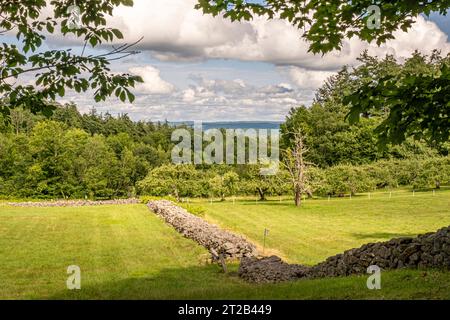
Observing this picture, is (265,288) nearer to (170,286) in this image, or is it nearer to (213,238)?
(170,286)

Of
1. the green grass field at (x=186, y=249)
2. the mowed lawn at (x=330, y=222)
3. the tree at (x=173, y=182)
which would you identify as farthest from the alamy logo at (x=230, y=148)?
the green grass field at (x=186, y=249)

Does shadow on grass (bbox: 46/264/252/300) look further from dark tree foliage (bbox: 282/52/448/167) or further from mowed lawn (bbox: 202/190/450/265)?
dark tree foliage (bbox: 282/52/448/167)

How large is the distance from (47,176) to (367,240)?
54.6 metres

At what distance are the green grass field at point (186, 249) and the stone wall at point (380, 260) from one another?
2.05 feet

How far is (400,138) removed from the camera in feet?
24.9

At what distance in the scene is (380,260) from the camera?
12.1 m

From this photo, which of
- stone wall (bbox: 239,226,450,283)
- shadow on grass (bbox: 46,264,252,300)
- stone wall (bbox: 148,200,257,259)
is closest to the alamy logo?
stone wall (bbox: 148,200,257,259)

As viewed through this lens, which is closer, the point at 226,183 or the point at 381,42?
the point at 381,42

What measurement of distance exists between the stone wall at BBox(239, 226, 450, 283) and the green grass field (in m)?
0.63

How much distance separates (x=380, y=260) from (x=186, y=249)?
12.8 metres

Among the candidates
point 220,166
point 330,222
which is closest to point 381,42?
point 330,222

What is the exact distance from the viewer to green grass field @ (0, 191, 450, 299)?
10.7 meters

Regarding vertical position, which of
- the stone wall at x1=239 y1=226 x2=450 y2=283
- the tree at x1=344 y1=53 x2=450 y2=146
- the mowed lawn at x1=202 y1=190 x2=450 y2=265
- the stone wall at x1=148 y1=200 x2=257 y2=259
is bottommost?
the mowed lawn at x1=202 y1=190 x2=450 y2=265
